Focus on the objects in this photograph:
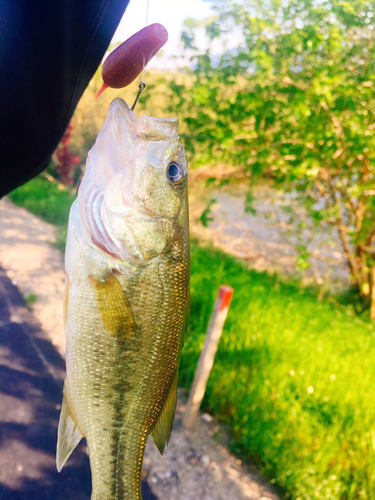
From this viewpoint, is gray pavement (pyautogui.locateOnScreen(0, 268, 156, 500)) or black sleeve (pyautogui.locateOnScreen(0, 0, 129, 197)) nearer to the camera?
black sleeve (pyautogui.locateOnScreen(0, 0, 129, 197))

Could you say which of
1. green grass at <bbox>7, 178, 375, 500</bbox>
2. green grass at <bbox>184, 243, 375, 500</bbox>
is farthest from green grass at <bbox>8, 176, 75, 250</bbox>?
green grass at <bbox>184, 243, 375, 500</bbox>

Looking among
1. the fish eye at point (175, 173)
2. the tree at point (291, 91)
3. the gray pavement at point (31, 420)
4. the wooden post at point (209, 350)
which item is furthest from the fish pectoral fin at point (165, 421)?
the tree at point (291, 91)

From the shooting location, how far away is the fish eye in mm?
1361

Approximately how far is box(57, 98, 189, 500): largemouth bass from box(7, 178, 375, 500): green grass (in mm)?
2281

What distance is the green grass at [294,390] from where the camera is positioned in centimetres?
309

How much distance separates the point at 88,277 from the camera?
50.9 inches

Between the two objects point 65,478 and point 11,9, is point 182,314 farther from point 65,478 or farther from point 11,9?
point 65,478

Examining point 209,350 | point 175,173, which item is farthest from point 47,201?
point 175,173

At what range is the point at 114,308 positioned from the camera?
1250mm

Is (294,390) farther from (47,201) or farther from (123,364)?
(47,201)

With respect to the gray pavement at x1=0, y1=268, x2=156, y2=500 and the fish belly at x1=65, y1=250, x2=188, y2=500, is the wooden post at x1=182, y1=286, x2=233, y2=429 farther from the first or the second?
the fish belly at x1=65, y1=250, x2=188, y2=500

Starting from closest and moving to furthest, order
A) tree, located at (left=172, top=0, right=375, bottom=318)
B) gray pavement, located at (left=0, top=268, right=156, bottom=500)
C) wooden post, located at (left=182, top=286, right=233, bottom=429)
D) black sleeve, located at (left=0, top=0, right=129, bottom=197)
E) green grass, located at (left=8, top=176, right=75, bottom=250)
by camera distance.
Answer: black sleeve, located at (left=0, top=0, right=129, bottom=197), gray pavement, located at (left=0, top=268, right=156, bottom=500), wooden post, located at (left=182, top=286, right=233, bottom=429), tree, located at (left=172, top=0, right=375, bottom=318), green grass, located at (left=8, top=176, right=75, bottom=250)

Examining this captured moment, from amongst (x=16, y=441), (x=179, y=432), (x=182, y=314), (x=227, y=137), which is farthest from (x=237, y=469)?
(x=227, y=137)

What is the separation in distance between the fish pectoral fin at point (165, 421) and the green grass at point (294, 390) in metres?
2.18
